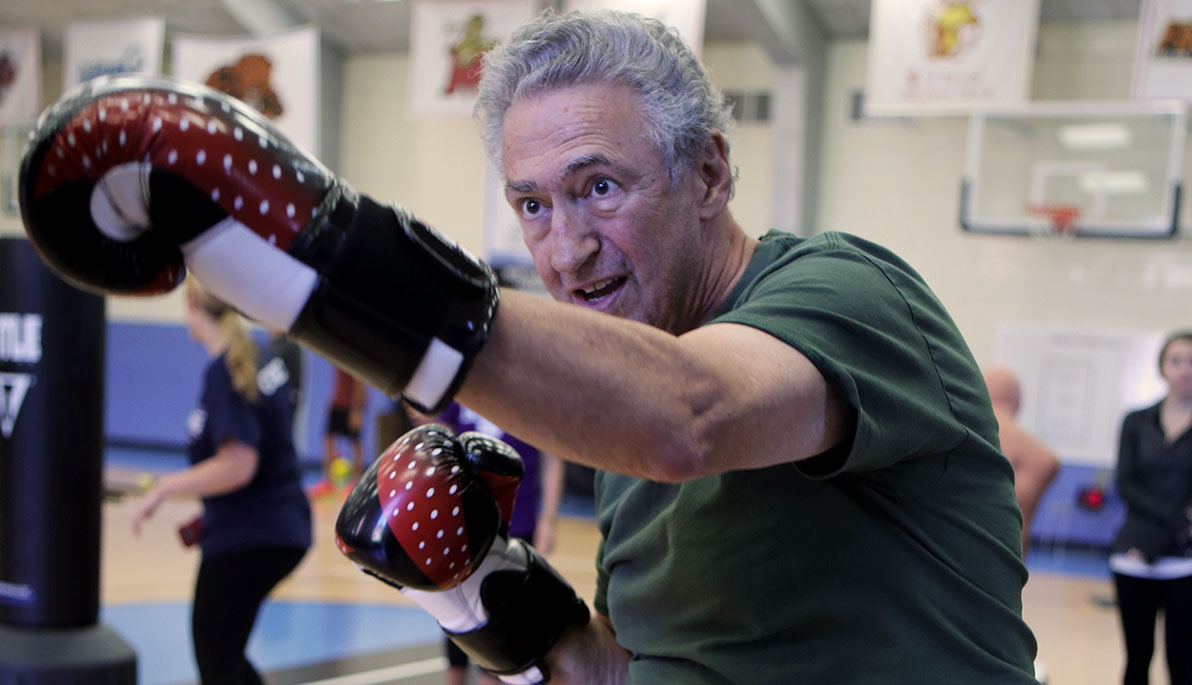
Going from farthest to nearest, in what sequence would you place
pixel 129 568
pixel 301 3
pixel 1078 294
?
pixel 301 3
pixel 1078 294
pixel 129 568

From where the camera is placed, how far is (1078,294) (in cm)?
852

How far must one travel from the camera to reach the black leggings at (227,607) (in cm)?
320

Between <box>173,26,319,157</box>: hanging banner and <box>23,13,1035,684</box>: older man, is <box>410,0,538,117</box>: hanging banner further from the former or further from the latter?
<box>23,13,1035,684</box>: older man

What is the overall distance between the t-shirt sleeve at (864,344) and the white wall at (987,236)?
26.9 feet

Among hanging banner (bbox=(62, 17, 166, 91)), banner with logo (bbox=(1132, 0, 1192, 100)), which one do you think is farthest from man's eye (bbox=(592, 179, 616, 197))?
hanging banner (bbox=(62, 17, 166, 91))

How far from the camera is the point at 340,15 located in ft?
34.0

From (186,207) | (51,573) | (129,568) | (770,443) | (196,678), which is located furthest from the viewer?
(129,568)

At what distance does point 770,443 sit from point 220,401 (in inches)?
113

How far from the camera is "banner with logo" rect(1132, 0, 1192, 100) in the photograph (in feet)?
21.8

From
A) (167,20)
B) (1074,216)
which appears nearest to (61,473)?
(1074,216)

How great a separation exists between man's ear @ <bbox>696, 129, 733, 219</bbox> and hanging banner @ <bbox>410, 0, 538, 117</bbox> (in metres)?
6.50

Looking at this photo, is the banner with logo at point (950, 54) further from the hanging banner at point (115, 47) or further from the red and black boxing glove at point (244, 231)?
the red and black boxing glove at point (244, 231)

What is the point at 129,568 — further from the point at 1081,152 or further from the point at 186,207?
the point at 1081,152

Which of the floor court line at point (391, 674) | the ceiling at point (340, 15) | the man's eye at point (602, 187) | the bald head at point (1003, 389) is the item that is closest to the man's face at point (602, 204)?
the man's eye at point (602, 187)
